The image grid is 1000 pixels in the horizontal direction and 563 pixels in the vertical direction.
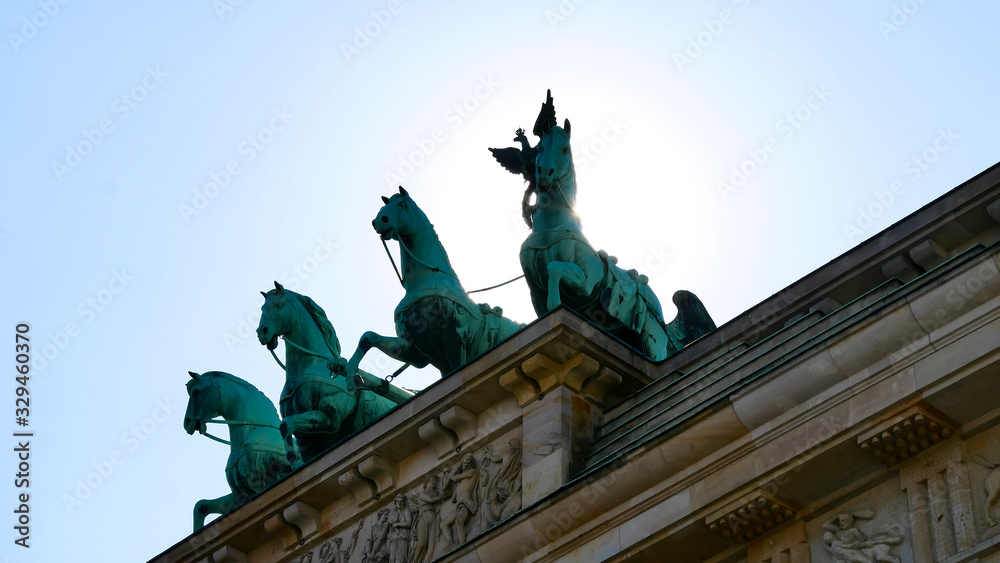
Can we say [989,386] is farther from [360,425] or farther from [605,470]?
[360,425]

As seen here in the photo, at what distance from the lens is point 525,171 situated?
23.8 m

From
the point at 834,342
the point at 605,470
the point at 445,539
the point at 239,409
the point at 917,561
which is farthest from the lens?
the point at 239,409

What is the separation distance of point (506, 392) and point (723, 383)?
9.18 ft

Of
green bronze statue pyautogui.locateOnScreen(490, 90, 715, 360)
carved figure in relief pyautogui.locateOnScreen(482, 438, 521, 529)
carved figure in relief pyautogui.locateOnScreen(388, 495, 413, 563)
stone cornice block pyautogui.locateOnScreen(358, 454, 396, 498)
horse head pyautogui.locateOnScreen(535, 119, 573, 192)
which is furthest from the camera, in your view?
horse head pyautogui.locateOnScreen(535, 119, 573, 192)

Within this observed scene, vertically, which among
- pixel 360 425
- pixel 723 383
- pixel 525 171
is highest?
pixel 525 171

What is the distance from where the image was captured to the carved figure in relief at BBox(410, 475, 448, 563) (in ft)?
65.8

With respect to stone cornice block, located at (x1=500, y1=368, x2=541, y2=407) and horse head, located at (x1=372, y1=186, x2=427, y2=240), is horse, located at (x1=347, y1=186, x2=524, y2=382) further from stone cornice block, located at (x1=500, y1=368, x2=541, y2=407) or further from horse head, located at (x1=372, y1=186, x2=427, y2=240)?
stone cornice block, located at (x1=500, y1=368, x2=541, y2=407)

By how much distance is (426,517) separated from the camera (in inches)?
802

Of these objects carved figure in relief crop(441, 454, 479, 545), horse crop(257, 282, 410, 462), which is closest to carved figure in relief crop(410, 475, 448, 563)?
carved figure in relief crop(441, 454, 479, 545)

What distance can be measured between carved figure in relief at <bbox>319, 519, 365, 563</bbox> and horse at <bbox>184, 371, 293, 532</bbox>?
338 centimetres

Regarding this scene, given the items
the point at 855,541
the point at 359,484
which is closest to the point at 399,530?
the point at 359,484

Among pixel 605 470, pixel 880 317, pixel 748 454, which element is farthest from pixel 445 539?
pixel 880 317

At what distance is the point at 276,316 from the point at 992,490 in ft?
40.4

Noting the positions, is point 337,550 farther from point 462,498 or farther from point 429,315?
point 429,315
